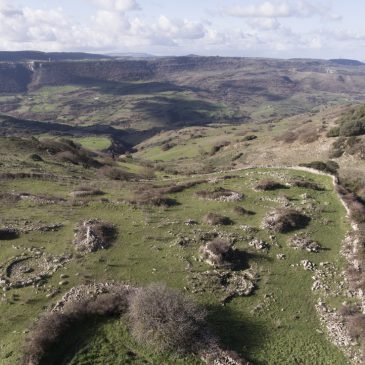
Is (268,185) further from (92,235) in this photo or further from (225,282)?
(92,235)

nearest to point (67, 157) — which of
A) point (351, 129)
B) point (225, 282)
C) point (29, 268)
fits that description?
point (29, 268)

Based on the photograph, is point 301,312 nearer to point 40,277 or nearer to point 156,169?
point 40,277

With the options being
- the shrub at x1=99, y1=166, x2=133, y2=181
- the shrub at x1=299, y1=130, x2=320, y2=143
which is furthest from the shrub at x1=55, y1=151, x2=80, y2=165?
the shrub at x1=299, y1=130, x2=320, y2=143

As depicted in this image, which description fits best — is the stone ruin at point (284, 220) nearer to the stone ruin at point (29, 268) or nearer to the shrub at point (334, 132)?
the stone ruin at point (29, 268)

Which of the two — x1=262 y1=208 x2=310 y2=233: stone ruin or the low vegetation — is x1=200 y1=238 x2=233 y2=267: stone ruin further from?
the low vegetation

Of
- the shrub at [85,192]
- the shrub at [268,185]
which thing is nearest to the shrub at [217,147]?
the shrub at [268,185]
